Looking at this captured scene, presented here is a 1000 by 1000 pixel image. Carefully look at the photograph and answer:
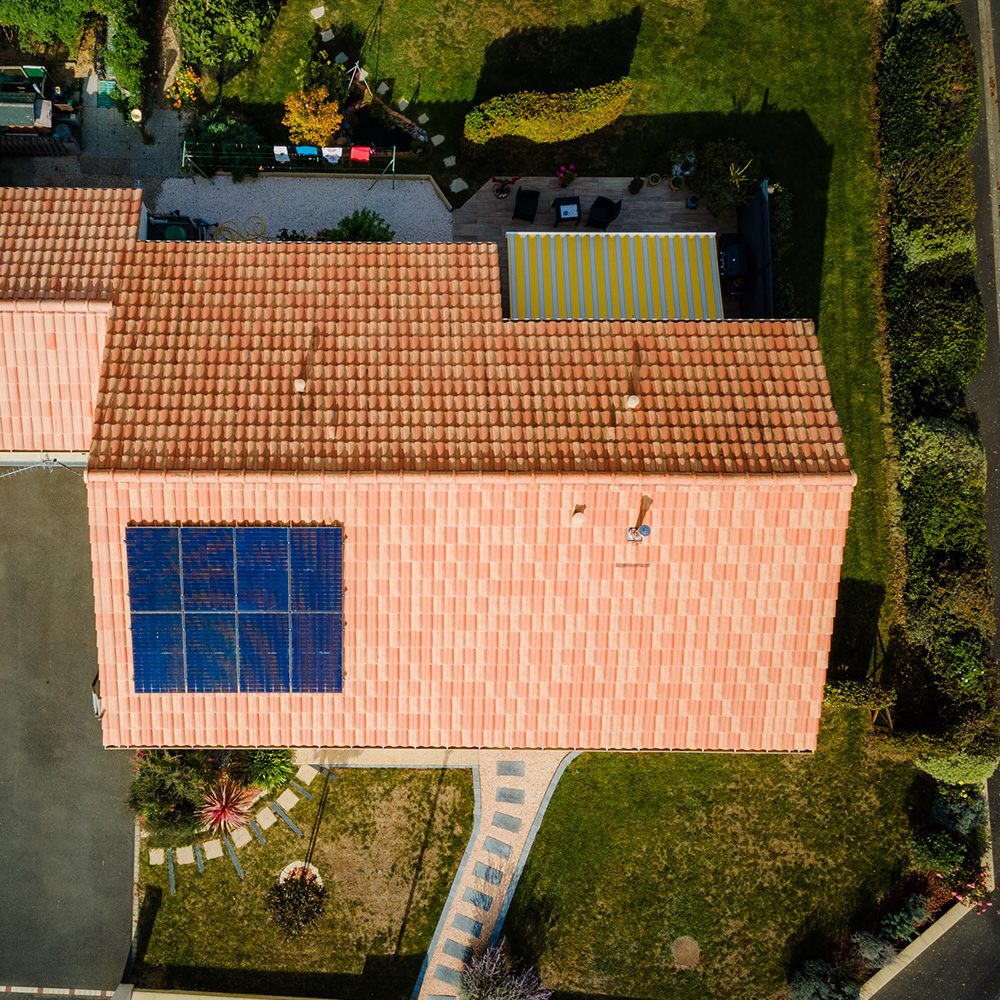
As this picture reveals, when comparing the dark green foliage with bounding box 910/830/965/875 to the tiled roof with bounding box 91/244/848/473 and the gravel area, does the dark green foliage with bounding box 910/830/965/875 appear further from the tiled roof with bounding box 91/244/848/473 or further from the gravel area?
the gravel area

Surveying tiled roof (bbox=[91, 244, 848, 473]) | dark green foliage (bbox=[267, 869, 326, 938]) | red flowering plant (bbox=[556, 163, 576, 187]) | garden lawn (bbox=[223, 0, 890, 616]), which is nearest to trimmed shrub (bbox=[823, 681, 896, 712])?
garden lawn (bbox=[223, 0, 890, 616])

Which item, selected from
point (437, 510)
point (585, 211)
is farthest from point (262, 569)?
point (585, 211)

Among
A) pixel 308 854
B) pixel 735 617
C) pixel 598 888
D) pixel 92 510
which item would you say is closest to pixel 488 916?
pixel 598 888

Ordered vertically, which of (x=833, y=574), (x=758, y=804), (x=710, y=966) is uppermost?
(x=833, y=574)

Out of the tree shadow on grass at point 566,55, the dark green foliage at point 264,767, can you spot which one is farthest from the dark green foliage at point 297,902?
the tree shadow on grass at point 566,55

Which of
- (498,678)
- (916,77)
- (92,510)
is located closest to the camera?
(92,510)

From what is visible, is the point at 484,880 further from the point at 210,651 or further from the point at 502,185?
the point at 502,185

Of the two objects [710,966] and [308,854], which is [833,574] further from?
[308,854]

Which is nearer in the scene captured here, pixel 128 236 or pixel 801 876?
pixel 128 236
